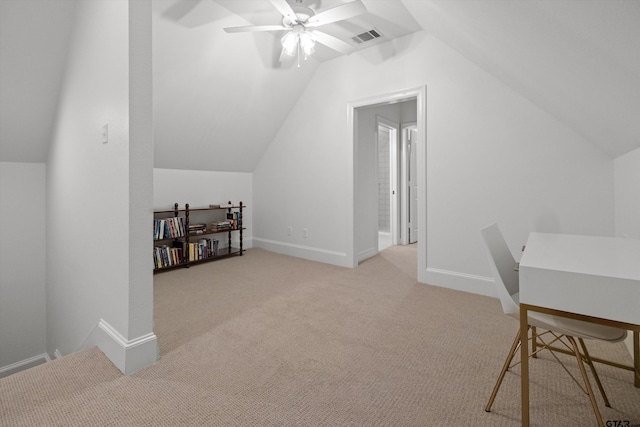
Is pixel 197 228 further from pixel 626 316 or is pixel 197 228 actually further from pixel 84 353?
pixel 626 316

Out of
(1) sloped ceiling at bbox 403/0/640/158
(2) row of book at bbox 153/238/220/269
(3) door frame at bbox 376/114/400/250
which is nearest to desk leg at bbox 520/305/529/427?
(1) sloped ceiling at bbox 403/0/640/158

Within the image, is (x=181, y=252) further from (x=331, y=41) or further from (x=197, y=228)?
(x=331, y=41)

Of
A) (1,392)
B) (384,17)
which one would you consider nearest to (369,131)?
(384,17)

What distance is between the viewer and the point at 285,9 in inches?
88.4

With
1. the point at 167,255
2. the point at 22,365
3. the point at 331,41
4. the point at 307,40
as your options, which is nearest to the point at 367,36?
the point at 331,41

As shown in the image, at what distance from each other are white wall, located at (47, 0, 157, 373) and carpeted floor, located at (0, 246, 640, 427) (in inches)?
10.2

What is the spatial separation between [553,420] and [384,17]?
3165 millimetres

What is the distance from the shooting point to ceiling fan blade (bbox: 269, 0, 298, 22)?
2.16 meters

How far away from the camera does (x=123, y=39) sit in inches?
63.3

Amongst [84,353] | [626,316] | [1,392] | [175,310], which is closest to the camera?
[626,316]

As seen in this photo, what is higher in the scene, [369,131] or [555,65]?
[369,131]

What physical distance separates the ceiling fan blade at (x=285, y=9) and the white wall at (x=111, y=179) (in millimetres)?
903

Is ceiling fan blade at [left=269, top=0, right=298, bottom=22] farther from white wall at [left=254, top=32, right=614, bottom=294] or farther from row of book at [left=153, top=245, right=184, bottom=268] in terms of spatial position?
row of book at [left=153, top=245, right=184, bottom=268]

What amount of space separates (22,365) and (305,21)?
4490 mm
